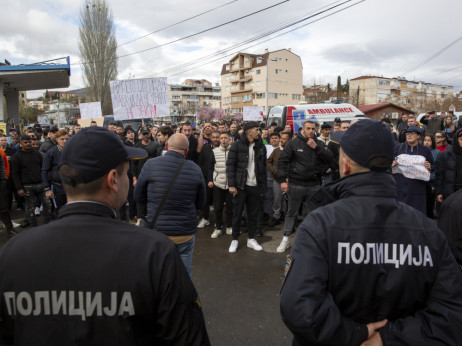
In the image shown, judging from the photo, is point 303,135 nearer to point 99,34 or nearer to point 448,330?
point 448,330

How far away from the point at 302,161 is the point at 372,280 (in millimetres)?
3751

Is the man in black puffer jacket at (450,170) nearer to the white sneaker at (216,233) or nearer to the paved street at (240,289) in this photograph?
the paved street at (240,289)

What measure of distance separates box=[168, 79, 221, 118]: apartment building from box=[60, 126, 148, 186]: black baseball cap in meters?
84.2

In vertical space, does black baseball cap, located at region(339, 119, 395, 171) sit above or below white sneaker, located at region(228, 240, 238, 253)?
above

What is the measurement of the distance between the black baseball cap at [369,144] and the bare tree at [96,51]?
128 feet

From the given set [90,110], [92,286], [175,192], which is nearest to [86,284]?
[92,286]

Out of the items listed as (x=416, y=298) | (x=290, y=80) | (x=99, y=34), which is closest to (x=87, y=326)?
(x=416, y=298)

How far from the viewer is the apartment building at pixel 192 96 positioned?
8782 cm

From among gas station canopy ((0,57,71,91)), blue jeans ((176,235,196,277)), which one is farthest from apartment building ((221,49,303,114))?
blue jeans ((176,235,196,277))

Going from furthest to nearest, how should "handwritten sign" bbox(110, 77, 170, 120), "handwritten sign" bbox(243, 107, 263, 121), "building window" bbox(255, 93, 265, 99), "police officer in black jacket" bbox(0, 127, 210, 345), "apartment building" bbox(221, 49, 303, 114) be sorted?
"building window" bbox(255, 93, 265, 99) → "apartment building" bbox(221, 49, 303, 114) → "handwritten sign" bbox(243, 107, 263, 121) → "handwritten sign" bbox(110, 77, 170, 120) → "police officer in black jacket" bbox(0, 127, 210, 345)

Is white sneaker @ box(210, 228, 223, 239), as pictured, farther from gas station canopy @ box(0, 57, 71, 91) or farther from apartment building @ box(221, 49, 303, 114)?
apartment building @ box(221, 49, 303, 114)

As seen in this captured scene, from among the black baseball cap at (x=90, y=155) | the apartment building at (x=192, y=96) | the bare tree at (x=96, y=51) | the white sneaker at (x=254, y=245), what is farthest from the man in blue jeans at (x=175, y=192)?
the apartment building at (x=192, y=96)

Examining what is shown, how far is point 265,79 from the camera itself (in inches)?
2462

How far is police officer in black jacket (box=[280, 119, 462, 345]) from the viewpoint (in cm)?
130
